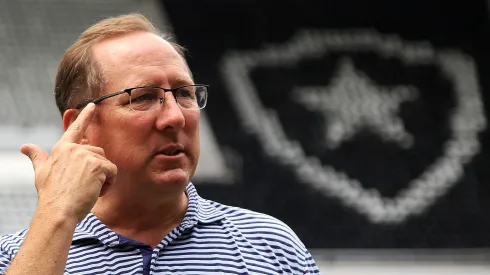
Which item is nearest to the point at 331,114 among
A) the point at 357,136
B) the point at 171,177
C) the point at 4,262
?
the point at 357,136

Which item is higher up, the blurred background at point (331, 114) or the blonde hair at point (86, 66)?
the blonde hair at point (86, 66)

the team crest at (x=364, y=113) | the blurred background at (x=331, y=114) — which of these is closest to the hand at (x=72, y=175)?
the blurred background at (x=331, y=114)

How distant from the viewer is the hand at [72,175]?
1.61 meters

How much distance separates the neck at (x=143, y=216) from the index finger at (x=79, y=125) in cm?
17

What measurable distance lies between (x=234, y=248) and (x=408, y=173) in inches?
149

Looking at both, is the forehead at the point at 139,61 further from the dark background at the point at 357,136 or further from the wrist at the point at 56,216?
the dark background at the point at 357,136

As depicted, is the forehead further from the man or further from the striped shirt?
the striped shirt

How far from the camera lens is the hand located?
1.61m

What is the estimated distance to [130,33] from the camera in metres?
1.90

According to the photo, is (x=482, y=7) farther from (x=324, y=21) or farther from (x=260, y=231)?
(x=260, y=231)

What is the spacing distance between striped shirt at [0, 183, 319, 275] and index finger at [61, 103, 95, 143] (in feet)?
0.62

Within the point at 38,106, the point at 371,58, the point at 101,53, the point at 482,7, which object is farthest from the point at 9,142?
the point at 101,53

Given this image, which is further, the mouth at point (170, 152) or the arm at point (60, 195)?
the mouth at point (170, 152)

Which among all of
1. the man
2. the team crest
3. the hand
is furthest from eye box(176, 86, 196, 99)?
the team crest
